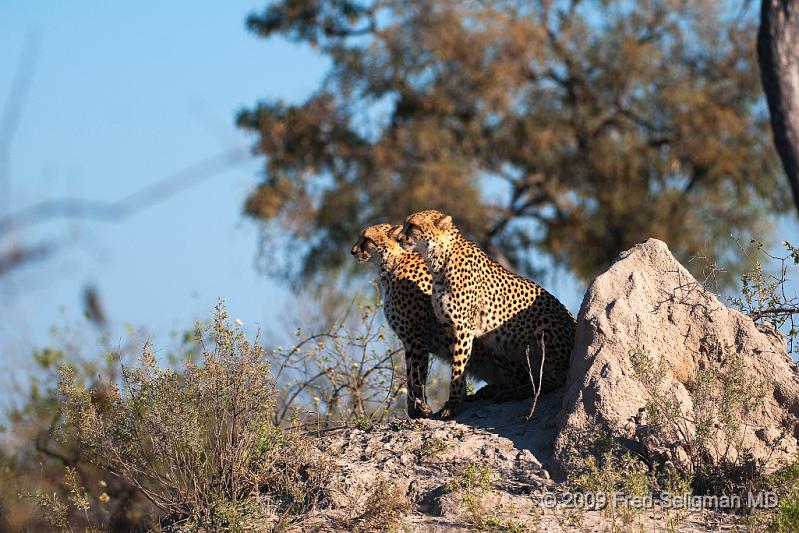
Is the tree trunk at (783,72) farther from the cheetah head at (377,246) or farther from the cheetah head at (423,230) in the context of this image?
the cheetah head at (377,246)

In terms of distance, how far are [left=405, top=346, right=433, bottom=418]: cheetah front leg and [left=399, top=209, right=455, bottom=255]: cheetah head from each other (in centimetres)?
69

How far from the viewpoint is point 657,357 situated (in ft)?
23.3

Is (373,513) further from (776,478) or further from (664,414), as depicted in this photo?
(776,478)

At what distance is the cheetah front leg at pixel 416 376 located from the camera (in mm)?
8016

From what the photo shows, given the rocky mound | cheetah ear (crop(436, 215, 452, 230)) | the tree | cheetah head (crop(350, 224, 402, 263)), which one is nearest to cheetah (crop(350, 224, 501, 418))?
cheetah head (crop(350, 224, 402, 263))

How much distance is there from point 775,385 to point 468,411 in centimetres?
186

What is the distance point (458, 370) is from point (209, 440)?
161cm

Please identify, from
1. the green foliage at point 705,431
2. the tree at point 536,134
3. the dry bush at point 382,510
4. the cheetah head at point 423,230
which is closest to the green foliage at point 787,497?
the green foliage at point 705,431

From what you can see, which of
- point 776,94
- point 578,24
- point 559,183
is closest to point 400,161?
point 559,183

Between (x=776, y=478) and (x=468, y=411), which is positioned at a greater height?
(x=468, y=411)

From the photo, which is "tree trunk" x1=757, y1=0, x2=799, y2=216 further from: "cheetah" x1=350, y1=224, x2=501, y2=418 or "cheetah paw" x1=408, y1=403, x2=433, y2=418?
"cheetah paw" x1=408, y1=403, x2=433, y2=418

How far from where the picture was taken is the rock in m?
6.80

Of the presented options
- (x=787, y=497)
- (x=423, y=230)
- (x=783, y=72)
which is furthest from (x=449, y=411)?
(x=783, y=72)

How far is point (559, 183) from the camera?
69.1ft
